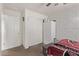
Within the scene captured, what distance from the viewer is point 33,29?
4.89ft

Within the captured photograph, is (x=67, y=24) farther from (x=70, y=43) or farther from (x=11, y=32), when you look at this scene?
(x=11, y=32)

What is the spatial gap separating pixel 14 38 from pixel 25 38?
0.16 metres

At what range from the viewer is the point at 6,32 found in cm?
138

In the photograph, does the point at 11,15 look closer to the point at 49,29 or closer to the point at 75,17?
the point at 49,29

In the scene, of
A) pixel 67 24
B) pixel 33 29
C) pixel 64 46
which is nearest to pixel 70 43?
pixel 64 46

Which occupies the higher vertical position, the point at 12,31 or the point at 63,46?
the point at 12,31

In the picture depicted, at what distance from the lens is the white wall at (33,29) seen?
1402 mm

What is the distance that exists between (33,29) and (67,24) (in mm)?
554

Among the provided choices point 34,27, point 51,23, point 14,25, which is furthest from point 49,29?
point 14,25

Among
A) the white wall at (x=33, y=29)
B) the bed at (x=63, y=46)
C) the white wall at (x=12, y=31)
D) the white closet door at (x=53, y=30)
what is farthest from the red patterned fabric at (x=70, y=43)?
the white wall at (x=12, y=31)

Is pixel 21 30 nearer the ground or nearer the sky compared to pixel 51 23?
nearer the ground

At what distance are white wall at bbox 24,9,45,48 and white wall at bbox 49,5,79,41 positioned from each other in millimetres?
244

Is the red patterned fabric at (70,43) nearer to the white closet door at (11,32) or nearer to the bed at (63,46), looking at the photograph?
the bed at (63,46)

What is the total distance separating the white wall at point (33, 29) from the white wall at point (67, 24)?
24cm
